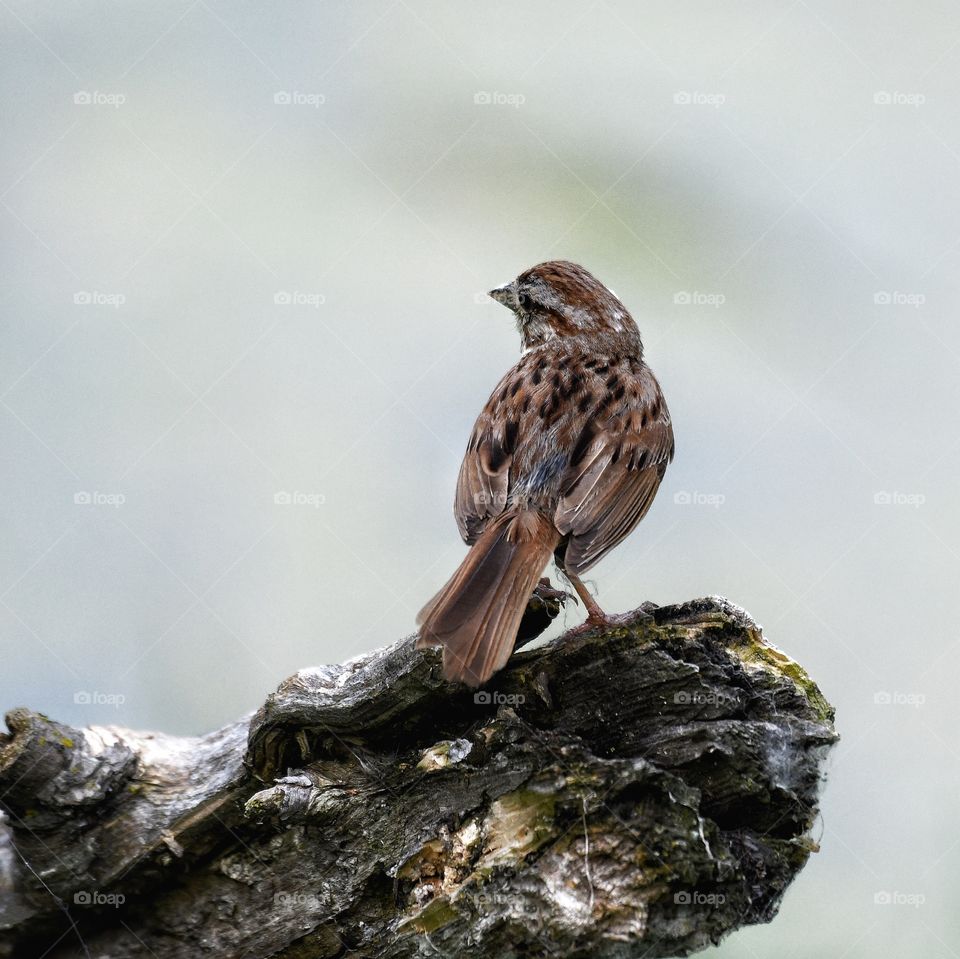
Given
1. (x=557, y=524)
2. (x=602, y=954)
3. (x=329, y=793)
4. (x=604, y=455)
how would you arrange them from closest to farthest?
(x=602, y=954) < (x=329, y=793) < (x=557, y=524) < (x=604, y=455)

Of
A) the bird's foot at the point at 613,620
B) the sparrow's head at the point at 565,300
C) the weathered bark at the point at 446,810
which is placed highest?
the sparrow's head at the point at 565,300

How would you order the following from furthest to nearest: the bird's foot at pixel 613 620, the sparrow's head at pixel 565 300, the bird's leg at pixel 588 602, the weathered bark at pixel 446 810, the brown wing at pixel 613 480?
the sparrow's head at pixel 565 300
the brown wing at pixel 613 480
the bird's leg at pixel 588 602
the bird's foot at pixel 613 620
the weathered bark at pixel 446 810

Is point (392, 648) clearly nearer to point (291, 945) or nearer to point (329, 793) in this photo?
point (329, 793)

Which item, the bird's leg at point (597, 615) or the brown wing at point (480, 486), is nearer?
the bird's leg at point (597, 615)

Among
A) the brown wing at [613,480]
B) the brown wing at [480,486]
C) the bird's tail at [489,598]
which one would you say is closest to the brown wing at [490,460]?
the brown wing at [480,486]

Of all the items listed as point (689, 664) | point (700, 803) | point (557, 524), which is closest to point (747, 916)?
point (700, 803)

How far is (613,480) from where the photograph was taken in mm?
4965

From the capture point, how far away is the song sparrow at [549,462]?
3799 millimetres

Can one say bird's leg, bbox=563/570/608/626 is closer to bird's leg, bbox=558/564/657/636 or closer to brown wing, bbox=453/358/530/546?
bird's leg, bbox=558/564/657/636

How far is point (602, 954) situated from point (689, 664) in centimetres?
91

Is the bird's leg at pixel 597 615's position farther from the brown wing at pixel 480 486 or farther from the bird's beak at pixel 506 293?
the bird's beak at pixel 506 293

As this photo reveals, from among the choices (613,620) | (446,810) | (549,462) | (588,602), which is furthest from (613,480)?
(446,810)

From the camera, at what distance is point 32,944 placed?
3.61m

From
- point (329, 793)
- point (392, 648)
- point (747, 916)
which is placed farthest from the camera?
point (392, 648)
